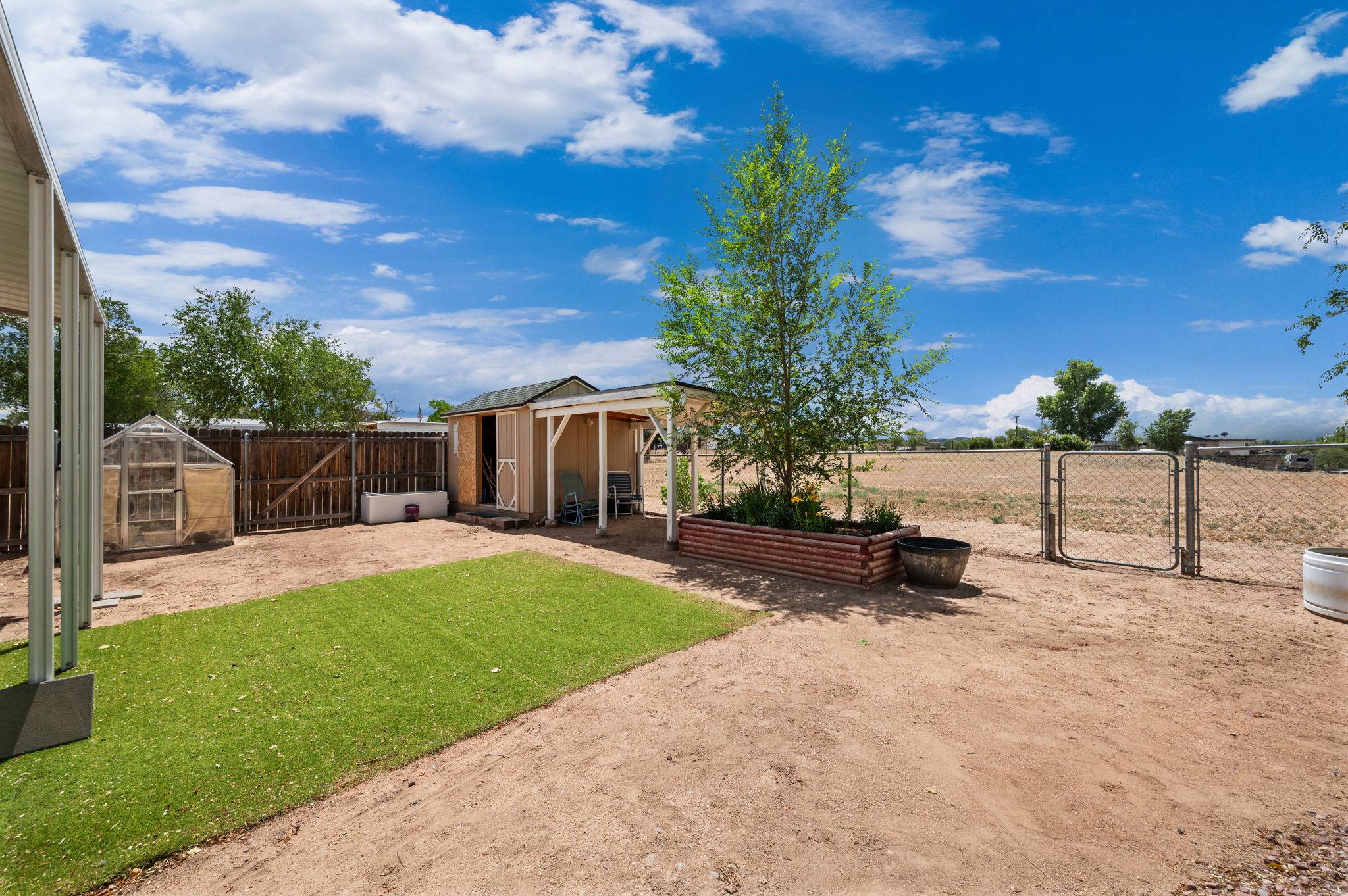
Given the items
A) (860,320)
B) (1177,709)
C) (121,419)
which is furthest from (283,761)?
(121,419)

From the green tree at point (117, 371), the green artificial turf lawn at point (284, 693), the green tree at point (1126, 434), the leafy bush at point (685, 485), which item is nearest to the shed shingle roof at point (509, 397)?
the leafy bush at point (685, 485)

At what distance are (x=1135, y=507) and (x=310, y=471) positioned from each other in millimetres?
19807

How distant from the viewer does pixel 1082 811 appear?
254 cm

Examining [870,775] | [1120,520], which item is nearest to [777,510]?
[870,775]

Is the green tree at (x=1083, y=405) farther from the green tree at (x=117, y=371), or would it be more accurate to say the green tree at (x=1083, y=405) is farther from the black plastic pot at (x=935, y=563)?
the green tree at (x=117, y=371)

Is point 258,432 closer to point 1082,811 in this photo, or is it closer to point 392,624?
point 392,624

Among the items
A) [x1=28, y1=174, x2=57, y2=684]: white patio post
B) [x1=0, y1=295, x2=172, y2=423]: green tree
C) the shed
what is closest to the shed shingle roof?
the shed

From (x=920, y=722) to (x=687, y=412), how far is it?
6327mm

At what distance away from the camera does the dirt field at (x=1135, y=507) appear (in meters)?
8.15

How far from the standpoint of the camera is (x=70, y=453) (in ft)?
12.4

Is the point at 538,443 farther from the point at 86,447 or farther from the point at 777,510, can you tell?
the point at 86,447

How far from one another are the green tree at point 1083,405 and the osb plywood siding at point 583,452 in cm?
5759

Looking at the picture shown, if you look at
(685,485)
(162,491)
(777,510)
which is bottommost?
(777,510)

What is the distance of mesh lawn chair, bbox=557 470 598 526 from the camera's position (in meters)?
12.4
